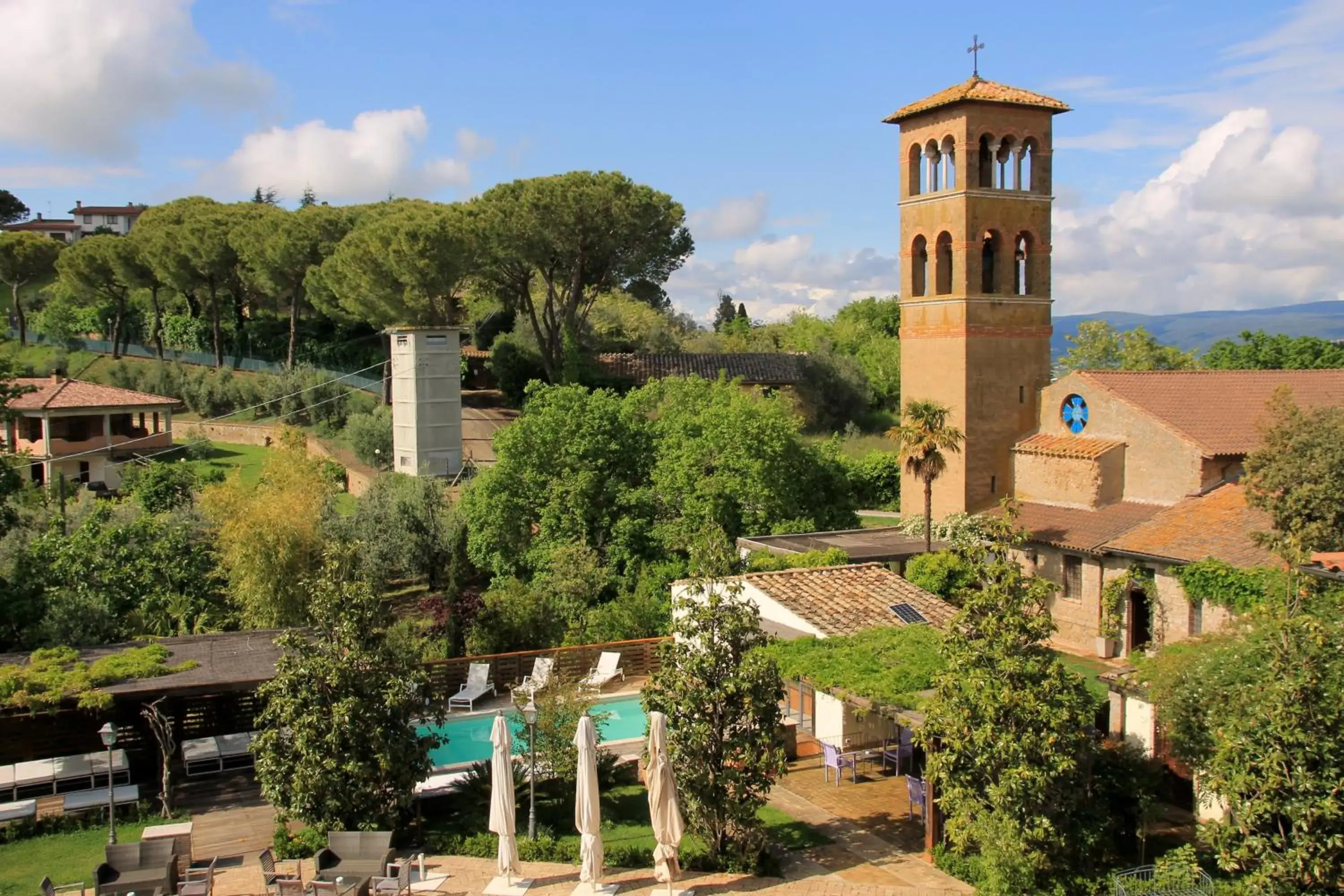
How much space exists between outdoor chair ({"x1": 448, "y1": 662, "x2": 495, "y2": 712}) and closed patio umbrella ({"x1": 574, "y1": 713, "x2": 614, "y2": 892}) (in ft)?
26.1

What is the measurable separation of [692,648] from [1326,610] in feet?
28.9

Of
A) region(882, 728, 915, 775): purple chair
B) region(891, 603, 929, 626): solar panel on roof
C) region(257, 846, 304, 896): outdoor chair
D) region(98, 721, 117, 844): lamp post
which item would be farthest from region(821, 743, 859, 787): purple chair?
region(98, 721, 117, 844): lamp post

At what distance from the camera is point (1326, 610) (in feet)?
50.6

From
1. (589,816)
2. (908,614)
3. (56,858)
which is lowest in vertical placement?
(56,858)

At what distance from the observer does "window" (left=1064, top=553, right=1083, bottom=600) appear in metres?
25.6

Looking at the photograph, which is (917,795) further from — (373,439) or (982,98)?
(373,439)

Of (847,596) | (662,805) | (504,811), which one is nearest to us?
(662,805)

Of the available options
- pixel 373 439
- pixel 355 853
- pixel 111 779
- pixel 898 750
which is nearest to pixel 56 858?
pixel 111 779

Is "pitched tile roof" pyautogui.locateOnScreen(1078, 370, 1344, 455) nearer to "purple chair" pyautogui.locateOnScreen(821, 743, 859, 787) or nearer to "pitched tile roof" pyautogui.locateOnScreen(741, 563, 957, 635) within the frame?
"pitched tile roof" pyautogui.locateOnScreen(741, 563, 957, 635)

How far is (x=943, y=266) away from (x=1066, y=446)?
5.76m

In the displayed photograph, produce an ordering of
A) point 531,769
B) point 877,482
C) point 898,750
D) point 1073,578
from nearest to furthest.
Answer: point 531,769
point 898,750
point 1073,578
point 877,482

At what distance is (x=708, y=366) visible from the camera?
5309 cm

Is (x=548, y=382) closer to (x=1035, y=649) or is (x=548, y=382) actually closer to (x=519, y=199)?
(x=519, y=199)

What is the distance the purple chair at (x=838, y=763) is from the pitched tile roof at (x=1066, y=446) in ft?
42.4
